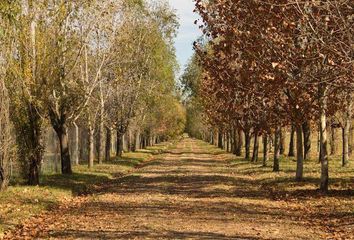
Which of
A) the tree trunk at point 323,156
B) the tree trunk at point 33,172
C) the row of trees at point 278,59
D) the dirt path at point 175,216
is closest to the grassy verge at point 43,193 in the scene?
the tree trunk at point 33,172

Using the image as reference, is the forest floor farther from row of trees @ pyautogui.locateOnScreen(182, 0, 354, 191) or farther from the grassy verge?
row of trees @ pyautogui.locateOnScreen(182, 0, 354, 191)

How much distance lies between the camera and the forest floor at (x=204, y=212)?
13.1 meters

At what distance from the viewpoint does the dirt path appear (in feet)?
42.5

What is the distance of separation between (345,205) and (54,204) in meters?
9.64

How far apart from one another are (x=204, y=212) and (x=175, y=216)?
3.93 feet

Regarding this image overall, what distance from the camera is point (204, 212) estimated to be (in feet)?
53.8

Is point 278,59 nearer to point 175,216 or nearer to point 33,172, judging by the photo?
point 175,216

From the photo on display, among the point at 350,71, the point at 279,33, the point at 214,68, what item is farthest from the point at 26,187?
the point at 350,71

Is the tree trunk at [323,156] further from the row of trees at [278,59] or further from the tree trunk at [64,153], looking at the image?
the tree trunk at [64,153]

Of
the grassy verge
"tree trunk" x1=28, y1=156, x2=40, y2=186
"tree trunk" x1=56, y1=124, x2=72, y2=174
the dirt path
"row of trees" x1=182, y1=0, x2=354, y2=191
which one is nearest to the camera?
the dirt path

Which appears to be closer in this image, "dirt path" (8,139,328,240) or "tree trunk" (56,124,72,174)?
"dirt path" (8,139,328,240)

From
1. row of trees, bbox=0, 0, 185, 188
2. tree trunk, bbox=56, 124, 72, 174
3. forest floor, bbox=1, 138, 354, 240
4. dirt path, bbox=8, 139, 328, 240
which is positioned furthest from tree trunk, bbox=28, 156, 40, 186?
tree trunk, bbox=56, 124, 72, 174

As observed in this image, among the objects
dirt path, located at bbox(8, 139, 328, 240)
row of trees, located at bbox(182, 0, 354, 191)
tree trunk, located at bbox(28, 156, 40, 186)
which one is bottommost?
dirt path, located at bbox(8, 139, 328, 240)

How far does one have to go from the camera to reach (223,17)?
22234 mm
